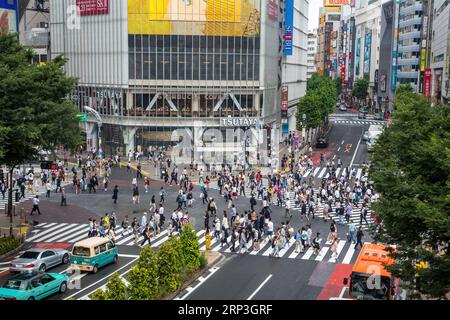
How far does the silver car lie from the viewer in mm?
24688

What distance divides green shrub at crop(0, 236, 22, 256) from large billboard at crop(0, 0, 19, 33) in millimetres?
22640

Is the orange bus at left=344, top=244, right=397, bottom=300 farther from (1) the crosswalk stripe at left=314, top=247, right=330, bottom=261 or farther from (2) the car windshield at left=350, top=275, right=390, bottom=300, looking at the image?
(1) the crosswalk stripe at left=314, top=247, right=330, bottom=261

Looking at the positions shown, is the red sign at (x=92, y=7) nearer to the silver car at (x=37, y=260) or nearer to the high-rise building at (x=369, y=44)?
the silver car at (x=37, y=260)

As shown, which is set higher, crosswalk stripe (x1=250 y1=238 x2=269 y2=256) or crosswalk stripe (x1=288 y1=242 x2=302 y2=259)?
crosswalk stripe (x1=288 y1=242 x2=302 y2=259)

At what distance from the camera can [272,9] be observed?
240 ft

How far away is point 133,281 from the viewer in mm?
19234

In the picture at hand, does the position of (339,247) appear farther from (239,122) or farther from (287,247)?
(239,122)

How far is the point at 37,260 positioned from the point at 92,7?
4985cm

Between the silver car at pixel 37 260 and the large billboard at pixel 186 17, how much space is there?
140ft

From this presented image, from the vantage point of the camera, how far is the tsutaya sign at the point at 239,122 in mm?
66750

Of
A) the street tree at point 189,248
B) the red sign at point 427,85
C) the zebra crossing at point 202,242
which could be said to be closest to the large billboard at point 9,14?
the zebra crossing at point 202,242

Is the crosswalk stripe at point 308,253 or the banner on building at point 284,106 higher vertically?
the banner on building at point 284,106

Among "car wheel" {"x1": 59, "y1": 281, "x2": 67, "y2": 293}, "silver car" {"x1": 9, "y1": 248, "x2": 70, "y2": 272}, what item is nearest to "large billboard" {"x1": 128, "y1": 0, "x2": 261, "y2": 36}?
"silver car" {"x1": 9, "y1": 248, "x2": 70, "y2": 272}
